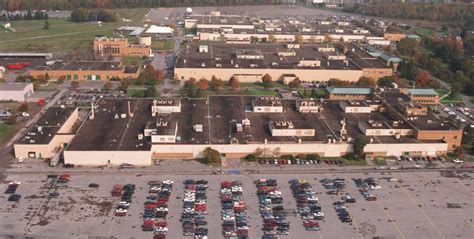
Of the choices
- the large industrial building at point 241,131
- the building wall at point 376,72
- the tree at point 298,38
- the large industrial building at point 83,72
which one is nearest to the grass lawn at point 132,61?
the large industrial building at point 83,72

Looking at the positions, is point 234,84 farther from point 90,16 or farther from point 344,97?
point 90,16

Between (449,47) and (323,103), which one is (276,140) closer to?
(323,103)

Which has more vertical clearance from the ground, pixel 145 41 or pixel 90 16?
pixel 90 16

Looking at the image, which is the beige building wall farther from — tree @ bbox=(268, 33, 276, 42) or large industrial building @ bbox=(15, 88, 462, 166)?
tree @ bbox=(268, 33, 276, 42)

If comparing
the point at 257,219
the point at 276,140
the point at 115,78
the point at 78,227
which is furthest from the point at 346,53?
the point at 78,227

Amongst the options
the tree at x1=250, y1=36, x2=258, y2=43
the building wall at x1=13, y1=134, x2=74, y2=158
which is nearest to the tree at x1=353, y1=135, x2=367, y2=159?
the building wall at x1=13, y1=134, x2=74, y2=158

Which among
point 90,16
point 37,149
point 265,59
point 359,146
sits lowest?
point 37,149

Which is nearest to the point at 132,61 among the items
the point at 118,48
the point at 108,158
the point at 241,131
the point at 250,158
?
the point at 118,48
